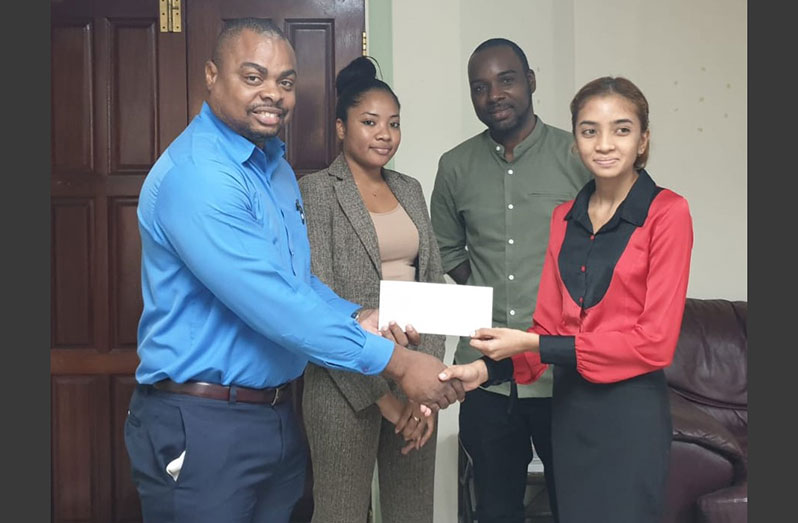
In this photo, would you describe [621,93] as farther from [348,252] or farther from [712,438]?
[712,438]

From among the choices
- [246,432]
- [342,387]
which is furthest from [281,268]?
[342,387]

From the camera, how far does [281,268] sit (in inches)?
76.7

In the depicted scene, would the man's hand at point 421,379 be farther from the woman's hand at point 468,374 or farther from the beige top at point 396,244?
the beige top at point 396,244

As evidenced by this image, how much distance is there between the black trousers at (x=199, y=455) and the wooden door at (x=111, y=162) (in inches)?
73.6

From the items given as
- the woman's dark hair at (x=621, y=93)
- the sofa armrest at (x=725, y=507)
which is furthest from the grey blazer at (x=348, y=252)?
the sofa armrest at (x=725, y=507)

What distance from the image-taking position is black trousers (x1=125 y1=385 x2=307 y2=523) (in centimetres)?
186

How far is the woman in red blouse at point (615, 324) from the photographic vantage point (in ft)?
6.47

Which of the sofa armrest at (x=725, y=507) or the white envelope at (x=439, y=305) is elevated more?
the white envelope at (x=439, y=305)

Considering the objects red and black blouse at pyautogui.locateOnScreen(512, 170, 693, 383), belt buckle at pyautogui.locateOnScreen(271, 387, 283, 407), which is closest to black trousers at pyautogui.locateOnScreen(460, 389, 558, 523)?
red and black blouse at pyautogui.locateOnScreen(512, 170, 693, 383)

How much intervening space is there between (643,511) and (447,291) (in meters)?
0.74

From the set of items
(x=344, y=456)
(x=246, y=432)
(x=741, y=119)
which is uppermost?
(x=741, y=119)

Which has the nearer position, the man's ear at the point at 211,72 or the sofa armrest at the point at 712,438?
the man's ear at the point at 211,72

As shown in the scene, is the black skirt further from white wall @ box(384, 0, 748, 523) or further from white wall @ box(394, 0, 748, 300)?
white wall @ box(394, 0, 748, 300)

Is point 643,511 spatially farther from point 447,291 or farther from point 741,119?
point 741,119
